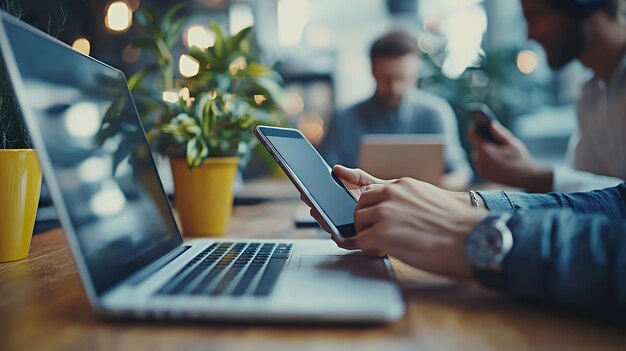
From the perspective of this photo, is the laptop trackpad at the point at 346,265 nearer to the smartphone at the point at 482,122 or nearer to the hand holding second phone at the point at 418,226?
the hand holding second phone at the point at 418,226

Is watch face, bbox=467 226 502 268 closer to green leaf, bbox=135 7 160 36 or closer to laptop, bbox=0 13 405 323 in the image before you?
laptop, bbox=0 13 405 323

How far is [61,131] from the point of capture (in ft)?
1.58

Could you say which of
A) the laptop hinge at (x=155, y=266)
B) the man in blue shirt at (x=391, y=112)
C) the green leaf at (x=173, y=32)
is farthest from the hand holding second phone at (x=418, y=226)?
the man in blue shirt at (x=391, y=112)

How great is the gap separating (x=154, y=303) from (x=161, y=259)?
186 mm

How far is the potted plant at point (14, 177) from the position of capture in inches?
25.9

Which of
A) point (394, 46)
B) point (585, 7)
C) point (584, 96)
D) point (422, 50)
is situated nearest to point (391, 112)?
point (394, 46)

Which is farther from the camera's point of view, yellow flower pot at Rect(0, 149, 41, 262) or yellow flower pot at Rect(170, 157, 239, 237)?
yellow flower pot at Rect(170, 157, 239, 237)

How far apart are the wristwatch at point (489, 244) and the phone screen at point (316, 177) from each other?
202mm

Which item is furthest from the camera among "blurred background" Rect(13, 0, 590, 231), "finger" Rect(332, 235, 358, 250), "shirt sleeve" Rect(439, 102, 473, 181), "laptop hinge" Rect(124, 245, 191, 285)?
"blurred background" Rect(13, 0, 590, 231)

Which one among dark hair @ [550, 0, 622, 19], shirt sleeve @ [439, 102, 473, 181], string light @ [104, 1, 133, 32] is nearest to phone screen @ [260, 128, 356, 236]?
string light @ [104, 1, 133, 32]

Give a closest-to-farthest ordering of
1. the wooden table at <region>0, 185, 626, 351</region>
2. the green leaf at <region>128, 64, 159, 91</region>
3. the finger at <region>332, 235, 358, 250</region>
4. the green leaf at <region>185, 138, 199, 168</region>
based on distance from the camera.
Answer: the wooden table at <region>0, 185, 626, 351</region> → the finger at <region>332, 235, 358, 250</region> → the green leaf at <region>185, 138, 199, 168</region> → the green leaf at <region>128, 64, 159, 91</region>

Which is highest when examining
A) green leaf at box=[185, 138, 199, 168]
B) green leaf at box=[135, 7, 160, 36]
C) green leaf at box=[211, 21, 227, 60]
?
green leaf at box=[135, 7, 160, 36]

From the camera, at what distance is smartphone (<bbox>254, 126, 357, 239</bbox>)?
2.09 feet

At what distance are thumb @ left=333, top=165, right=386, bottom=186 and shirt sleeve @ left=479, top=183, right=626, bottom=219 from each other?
169 mm
